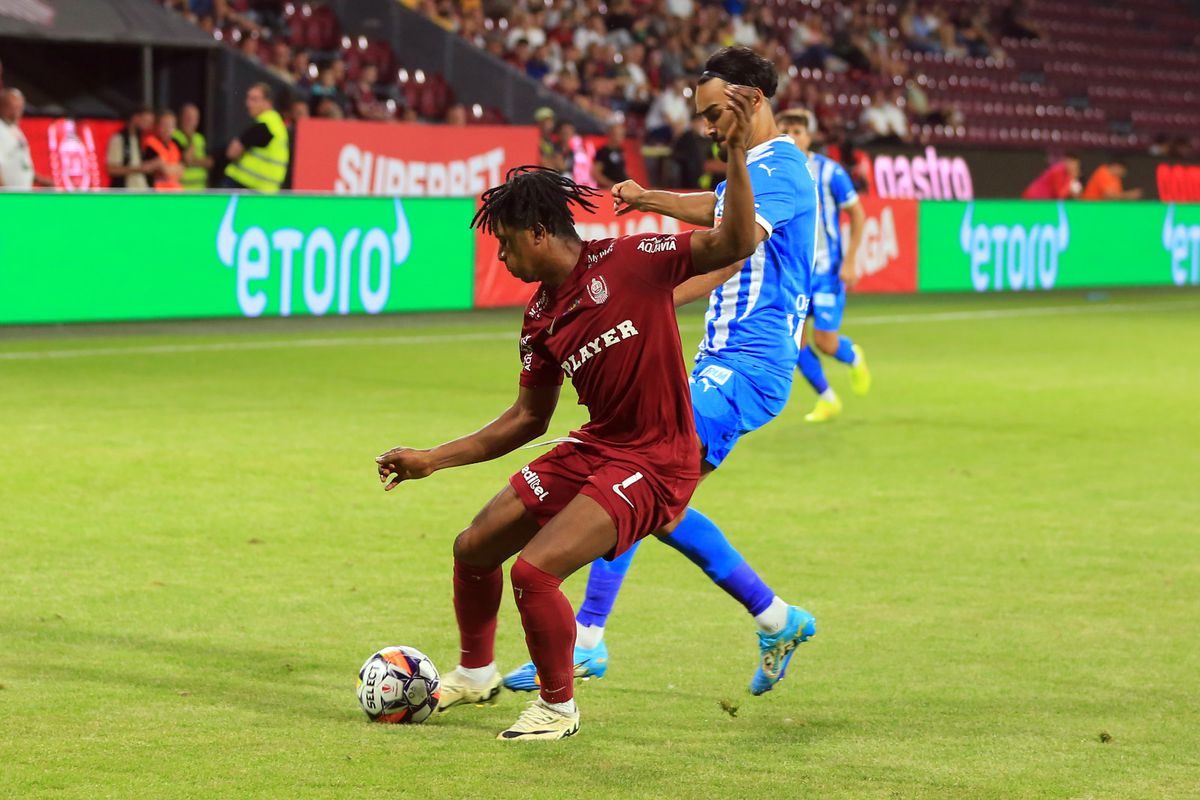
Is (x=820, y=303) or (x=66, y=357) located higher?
(x=820, y=303)

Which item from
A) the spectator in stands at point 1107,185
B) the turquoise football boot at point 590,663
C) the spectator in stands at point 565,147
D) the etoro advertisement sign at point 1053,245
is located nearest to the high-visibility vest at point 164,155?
the spectator in stands at point 565,147

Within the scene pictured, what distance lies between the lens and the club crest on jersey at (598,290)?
16.1ft

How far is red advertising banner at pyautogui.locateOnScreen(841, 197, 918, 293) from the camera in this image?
22844 mm

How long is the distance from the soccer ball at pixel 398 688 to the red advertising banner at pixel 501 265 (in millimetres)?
13534

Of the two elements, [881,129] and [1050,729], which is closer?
[1050,729]

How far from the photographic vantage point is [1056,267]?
2545cm

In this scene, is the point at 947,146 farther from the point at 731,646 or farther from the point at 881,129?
the point at 731,646

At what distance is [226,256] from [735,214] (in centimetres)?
1274

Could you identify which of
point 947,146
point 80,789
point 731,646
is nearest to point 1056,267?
point 947,146

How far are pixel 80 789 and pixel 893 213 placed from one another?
19648 mm

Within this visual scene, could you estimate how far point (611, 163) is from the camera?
2256cm

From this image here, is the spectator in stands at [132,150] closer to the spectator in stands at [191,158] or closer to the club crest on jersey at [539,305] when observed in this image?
the spectator in stands at [191,158]

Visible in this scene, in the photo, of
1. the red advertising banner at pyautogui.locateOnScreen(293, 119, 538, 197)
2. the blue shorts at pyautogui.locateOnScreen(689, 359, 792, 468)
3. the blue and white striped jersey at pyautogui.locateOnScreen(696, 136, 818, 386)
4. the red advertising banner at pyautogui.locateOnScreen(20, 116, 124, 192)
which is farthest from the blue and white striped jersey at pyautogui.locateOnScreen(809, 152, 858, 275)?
the red advertising banner at pyautogui.locateOnScreen(20, 116, 124, 192)

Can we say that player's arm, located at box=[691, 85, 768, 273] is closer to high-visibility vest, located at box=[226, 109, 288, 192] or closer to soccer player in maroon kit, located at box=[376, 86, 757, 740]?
soccer player in maroon kit, located at box=[376, 86, 757, 740]
